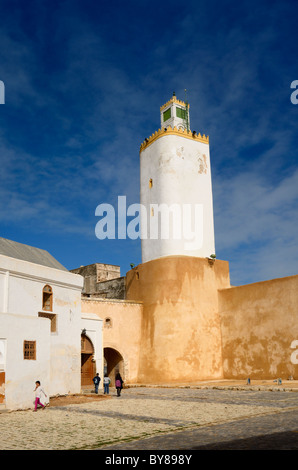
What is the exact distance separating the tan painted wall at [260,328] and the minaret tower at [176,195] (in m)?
4.16

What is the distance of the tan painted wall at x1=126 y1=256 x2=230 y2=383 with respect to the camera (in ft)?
86.4

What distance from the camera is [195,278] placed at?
90.8 feet

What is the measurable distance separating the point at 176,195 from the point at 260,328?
Answer: 9.59m

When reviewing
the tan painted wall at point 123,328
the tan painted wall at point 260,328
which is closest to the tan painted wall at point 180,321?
the tan painted wall at point 123,328

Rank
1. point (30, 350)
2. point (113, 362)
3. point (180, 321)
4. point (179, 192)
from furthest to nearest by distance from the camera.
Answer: point (179, 192) < point (113, 362) < point (180, 321) < point (30, 350)

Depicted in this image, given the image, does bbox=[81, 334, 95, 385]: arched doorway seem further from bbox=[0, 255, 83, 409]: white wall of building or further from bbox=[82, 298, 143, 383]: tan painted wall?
bbox=[0, 255, 83, 409]: white wall of building

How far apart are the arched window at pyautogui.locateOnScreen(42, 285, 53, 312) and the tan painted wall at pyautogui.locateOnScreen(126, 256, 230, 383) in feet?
31.2

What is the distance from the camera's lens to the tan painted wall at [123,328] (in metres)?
26.3

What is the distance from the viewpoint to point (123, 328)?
27312 millimetres

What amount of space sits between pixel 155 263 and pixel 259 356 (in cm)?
813

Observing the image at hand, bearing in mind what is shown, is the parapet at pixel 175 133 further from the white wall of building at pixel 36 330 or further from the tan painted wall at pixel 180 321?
the white wall of building at pixel 36 330

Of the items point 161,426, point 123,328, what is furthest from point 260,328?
point 161,426

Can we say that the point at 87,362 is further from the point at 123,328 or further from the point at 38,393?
the point at 38,393

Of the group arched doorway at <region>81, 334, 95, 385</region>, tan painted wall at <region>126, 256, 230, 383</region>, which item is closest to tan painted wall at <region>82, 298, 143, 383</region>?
tan painted wall at <region>126, 256, 230, 383</region>
